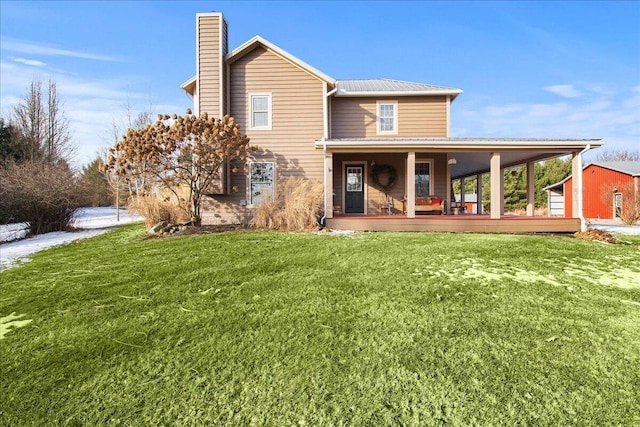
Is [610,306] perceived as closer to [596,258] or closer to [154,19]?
[596,258]

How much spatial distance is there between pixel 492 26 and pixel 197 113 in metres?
11.6

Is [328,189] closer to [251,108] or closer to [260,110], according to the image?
[260,110]

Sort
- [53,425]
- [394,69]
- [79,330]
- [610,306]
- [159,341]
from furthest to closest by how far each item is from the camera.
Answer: [394,69] < [610,306] < [79,330] < [159,341] < [53,425]

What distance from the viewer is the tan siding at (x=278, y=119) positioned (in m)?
A: 11.9

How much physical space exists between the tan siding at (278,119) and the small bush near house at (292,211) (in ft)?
7.56

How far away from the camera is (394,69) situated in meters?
17.4

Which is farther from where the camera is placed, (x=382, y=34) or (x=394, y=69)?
(x=394, y=69)

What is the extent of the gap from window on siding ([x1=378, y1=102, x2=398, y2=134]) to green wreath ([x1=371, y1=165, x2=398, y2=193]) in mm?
1446

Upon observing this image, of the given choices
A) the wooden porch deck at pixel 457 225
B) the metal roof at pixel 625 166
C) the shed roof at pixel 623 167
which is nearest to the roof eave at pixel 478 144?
the wooden porch deck at pixel 457 225

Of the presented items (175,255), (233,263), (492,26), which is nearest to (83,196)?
(175,255)

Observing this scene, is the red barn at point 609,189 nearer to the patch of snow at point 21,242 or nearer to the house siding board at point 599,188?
the house siding board at point 599,188

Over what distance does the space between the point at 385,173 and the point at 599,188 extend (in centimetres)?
1950

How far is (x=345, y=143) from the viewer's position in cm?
985

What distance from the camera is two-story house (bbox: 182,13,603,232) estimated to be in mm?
9836
